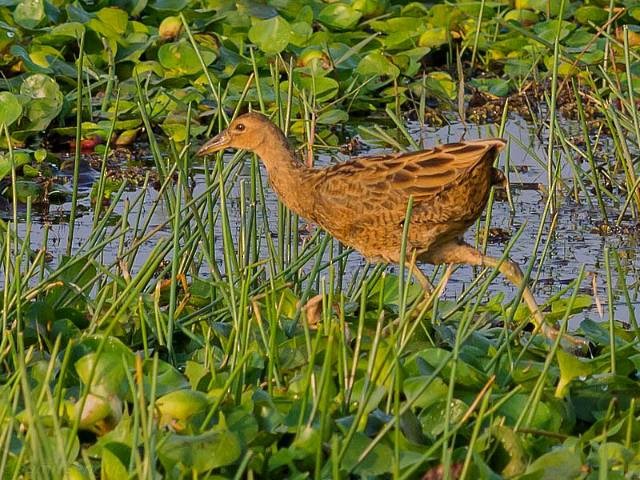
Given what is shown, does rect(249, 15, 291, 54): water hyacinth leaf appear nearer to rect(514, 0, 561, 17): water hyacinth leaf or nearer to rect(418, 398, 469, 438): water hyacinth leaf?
rect(514, 0, 561, 17): water hyacinth leaf

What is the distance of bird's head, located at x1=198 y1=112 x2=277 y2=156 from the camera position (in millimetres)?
5699

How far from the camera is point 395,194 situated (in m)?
5.24

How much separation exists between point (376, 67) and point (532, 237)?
1839 mm

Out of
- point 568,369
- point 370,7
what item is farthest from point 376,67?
point 568,369

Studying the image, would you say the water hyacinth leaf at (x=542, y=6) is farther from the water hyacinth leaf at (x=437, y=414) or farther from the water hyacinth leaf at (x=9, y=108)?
the water hyacinth leaf at (x=437, y=414)

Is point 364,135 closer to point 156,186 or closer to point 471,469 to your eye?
point 156,186

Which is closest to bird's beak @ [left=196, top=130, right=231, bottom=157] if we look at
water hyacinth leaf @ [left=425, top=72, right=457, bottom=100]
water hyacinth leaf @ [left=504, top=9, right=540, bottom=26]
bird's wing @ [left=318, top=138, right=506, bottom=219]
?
bird's wing @ [left=318, top=138, right=506, bottom=219]

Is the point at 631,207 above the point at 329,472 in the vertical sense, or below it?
below

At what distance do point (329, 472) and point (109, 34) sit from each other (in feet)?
17.7

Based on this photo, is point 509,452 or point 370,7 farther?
point 370,7

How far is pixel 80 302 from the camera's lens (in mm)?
4773

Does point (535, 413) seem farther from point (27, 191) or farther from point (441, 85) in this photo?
point (441, 85)

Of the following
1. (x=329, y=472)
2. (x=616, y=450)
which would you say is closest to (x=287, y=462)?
(x=329, y=472)

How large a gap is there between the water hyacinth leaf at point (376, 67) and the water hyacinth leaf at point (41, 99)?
171cm
